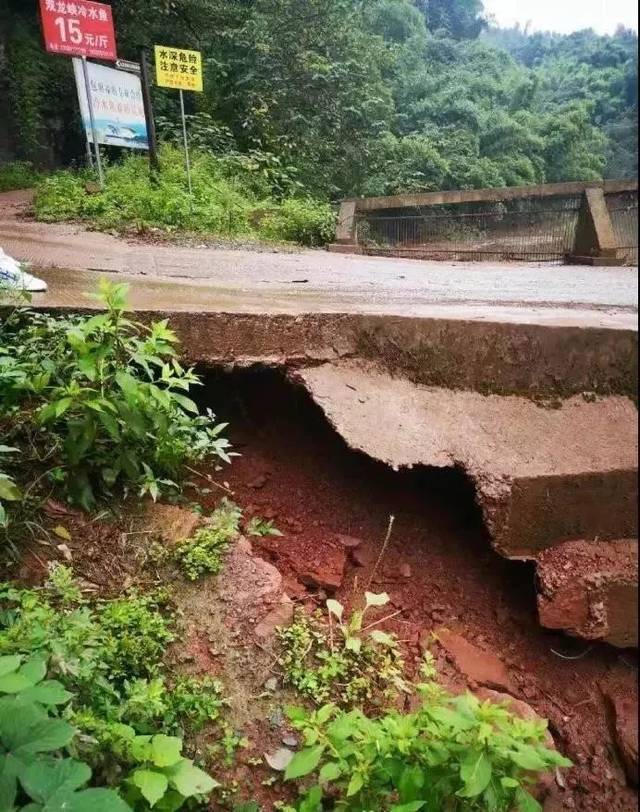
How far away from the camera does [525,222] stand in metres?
1.61

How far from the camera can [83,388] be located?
178 centimetres

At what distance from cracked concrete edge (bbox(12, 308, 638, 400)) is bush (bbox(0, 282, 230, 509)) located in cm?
24

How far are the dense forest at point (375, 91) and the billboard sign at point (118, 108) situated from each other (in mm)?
455

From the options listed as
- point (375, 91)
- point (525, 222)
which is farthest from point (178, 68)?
point (525, 222)

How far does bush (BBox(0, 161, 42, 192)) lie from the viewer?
338 centimetres

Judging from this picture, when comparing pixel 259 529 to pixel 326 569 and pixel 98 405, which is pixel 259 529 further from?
pixel 98 405

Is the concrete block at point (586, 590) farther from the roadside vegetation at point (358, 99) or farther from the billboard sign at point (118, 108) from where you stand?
the billboard sign at point (118, 108)

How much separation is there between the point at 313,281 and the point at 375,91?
3.52 ft

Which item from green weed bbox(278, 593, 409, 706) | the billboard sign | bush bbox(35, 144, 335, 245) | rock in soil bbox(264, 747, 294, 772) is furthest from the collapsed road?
bush bbox(35, 144, 335, 245)

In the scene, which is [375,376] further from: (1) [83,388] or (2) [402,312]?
(1) [83,388]

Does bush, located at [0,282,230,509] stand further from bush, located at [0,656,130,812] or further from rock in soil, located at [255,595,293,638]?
bush, located at [0,656,130,812]

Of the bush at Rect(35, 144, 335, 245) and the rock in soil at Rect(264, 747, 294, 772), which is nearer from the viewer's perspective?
the rock in soil at Rect(264, 747, 294, 772)

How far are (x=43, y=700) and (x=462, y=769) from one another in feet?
2.87

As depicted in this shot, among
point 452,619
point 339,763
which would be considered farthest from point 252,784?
point 452,619
